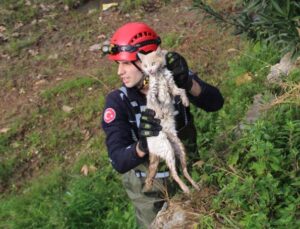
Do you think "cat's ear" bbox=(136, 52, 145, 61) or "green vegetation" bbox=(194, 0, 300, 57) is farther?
"green vegetation" bbox=(194, 0, 300, 57)

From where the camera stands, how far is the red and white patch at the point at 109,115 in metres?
3.69

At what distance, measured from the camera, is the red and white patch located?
3689 mm

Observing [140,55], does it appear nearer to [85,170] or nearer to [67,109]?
[85,170]

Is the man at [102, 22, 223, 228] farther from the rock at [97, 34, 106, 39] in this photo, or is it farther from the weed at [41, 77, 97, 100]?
the rock at [97, 34, 106, 39]

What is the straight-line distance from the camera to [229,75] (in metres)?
6.96

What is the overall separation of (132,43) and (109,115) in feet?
1.91

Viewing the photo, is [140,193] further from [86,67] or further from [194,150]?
[86,67]

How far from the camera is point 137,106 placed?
3668 mm

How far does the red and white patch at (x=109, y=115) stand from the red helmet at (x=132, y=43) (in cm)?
41

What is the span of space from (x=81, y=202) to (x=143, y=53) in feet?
8.42

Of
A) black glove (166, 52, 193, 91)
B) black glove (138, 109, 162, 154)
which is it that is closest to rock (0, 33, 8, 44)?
black glove (166, 52, 193, 91)

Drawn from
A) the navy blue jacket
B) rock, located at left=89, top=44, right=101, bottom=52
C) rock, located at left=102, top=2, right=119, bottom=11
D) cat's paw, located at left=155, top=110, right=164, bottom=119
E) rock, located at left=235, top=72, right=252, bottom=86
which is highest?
cat's paw, located at left=155, top=110, right=164, bottom=119

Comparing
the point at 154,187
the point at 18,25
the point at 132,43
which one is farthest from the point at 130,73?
the point at 18,25

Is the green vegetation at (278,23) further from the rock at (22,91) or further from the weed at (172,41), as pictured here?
the rock at (22,91)
